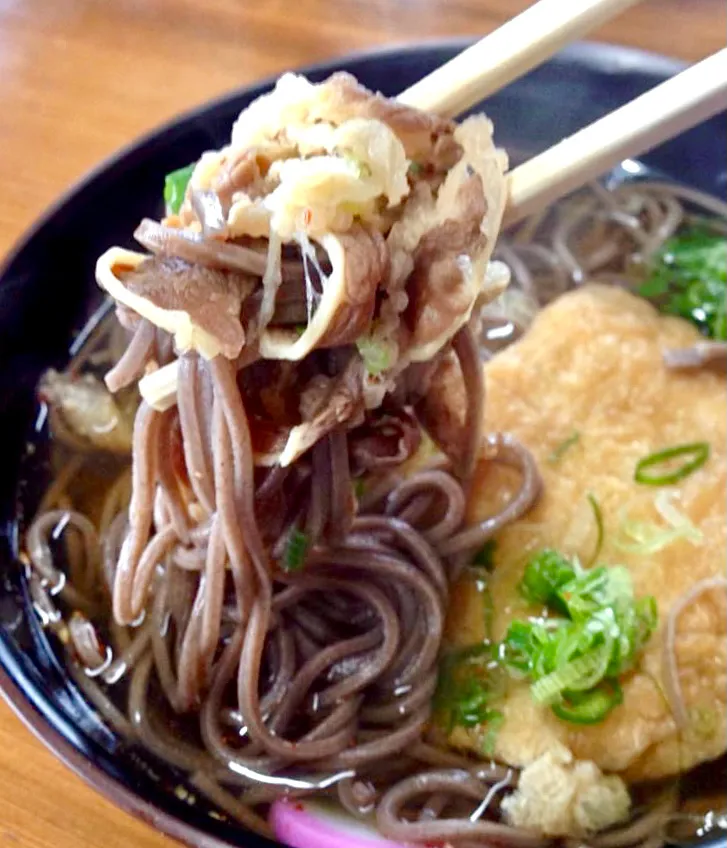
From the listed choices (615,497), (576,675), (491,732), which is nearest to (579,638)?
(576,675)

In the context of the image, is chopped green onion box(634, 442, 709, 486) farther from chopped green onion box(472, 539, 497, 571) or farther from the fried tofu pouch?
chopped green onion box(472, 539, 497, 571)

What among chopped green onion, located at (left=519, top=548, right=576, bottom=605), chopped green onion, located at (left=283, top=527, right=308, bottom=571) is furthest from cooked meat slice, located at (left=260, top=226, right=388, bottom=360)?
chopped green onion, located at (left=519, top=548, right=576, bottom=605)

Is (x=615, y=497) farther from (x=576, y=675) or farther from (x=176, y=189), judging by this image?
(x=176, y=189)

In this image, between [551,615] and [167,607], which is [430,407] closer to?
→ [551,615]

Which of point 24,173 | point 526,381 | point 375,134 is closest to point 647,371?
point 526,381

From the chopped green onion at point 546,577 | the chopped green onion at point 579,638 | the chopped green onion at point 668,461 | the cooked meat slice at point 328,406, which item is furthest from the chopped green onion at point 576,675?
the cooked meat slice at point 328,406

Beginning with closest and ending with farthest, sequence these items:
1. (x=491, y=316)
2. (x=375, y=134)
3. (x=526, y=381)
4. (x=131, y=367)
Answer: (x=375, y=134)
(x=131, y=367)
(x=526, y=381)
(x=491, y=316)
